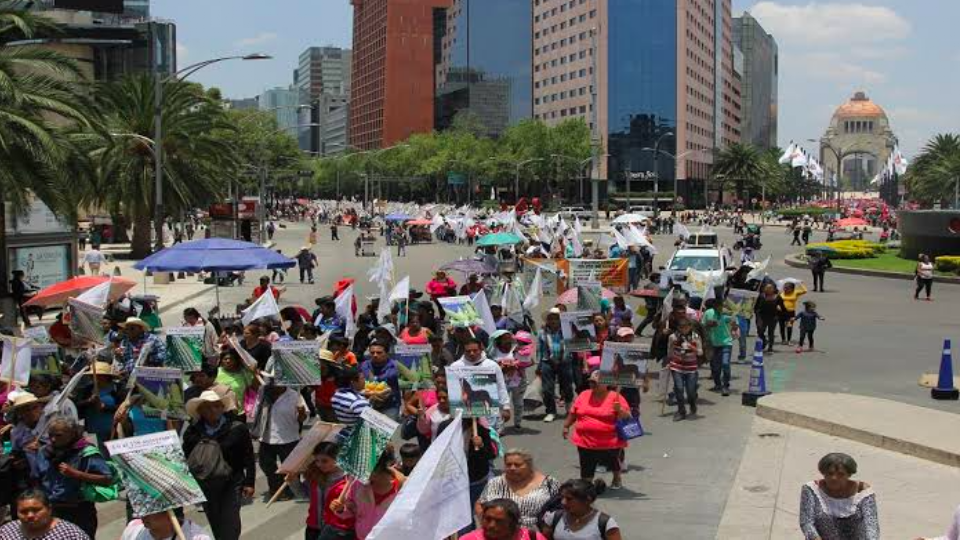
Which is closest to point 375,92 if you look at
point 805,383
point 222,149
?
point 222,149

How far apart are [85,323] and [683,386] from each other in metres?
7.41

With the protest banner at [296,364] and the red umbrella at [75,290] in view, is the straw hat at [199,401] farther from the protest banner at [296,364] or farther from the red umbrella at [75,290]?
the red umbrella at [75,290]

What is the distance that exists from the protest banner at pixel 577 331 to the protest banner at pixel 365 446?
22.5 feet

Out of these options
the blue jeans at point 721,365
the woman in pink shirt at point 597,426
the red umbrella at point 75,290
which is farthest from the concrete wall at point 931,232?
the woman in pink shirt at point 597,426

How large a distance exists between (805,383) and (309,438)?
11364 mm

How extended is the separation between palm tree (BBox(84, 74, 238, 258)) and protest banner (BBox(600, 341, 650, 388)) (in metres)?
33.5

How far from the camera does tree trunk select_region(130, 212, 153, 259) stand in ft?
151

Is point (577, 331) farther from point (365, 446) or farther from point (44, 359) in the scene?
point (365, 446)

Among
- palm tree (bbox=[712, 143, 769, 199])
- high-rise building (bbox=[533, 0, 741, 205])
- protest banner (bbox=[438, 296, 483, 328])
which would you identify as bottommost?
protest banner (bbox=[438, 296, 483, 328])

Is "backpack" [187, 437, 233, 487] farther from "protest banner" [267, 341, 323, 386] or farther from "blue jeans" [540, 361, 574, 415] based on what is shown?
"blue jeans" [540, 361, 574, 415]

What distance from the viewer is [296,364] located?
1027 cm

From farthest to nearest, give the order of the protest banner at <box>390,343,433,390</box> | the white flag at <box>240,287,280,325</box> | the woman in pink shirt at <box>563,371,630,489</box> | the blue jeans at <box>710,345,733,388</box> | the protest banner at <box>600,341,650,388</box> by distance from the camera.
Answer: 1. the blue jeans at <box>710,345,733,388</box>
2. the white flag at <box>240,287,280,325</box>
3. the protest banner at <box>600,341,650,388</box>
4. the protest banner at <box>390,343,433,390</box>
5. the woman in pink shirt at <box>563,371,630,489</box>

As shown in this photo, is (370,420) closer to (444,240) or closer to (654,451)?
(654,451)

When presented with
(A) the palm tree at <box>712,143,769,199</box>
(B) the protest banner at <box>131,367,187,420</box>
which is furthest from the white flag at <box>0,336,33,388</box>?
(A) the palm tree at <box>712,143,769,199</box>
